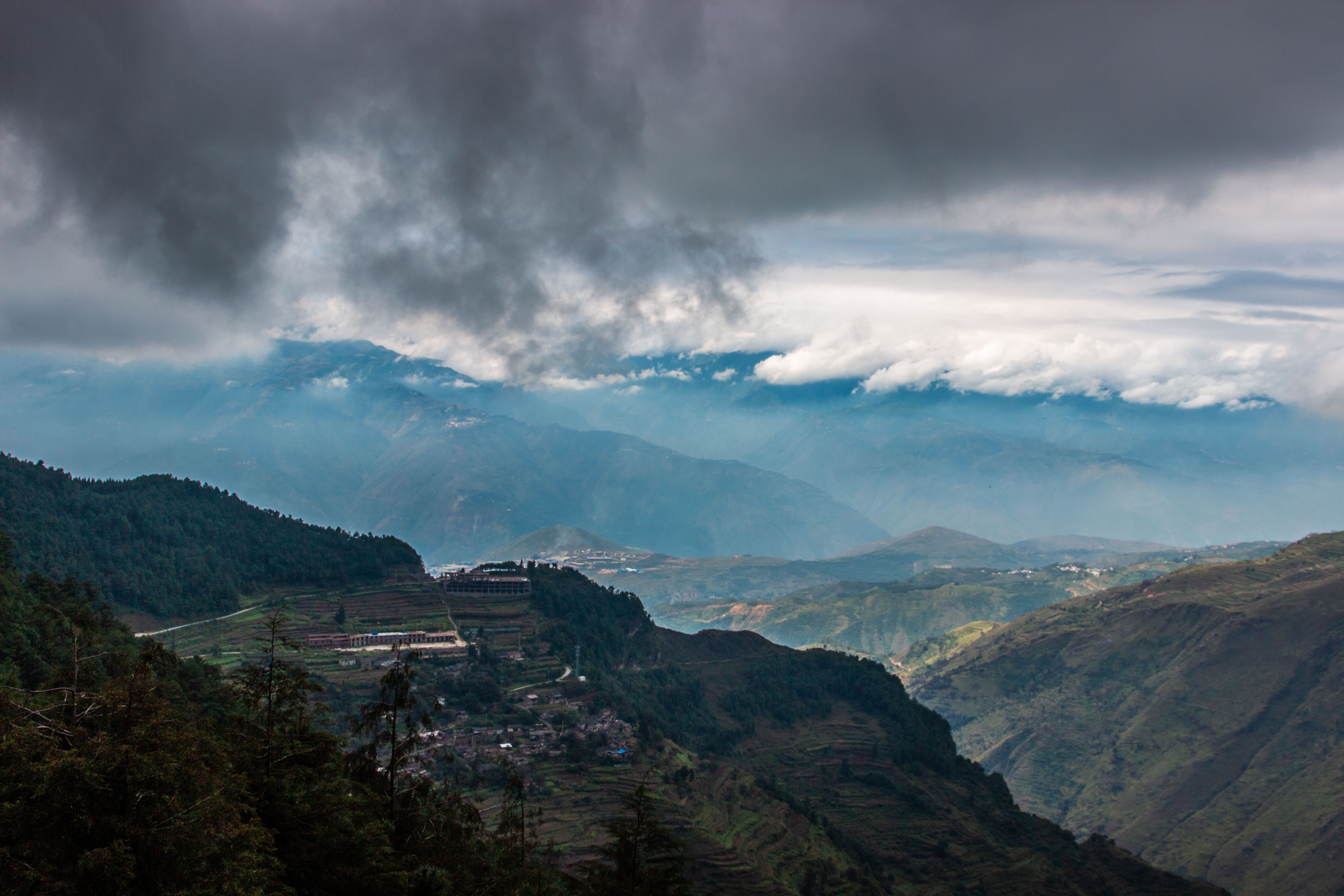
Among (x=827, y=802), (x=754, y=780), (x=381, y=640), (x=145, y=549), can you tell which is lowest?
(x=827, y=802)

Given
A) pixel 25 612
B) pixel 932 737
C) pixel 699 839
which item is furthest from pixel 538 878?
pixel 932 737

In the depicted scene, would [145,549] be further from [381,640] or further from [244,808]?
[244,808]

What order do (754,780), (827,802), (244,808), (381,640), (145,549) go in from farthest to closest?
(145,549) → (381,640) → (827,802) → (754,780) → (244,808)

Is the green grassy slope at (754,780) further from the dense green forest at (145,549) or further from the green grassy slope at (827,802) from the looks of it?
the dense green forest at (145,549)

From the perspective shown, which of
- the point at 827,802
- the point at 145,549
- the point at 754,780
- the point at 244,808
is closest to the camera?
the point at 244,808

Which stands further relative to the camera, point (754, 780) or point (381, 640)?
point (381, 640)

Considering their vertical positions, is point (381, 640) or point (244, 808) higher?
point (244, 808)

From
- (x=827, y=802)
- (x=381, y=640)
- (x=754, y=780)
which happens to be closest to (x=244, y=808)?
(x=754, y=780)
